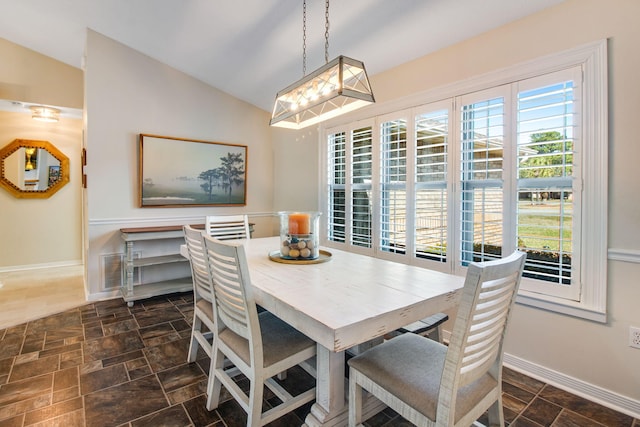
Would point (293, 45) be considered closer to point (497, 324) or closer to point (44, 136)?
point (497, 324)

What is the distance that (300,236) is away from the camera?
6.93 feet

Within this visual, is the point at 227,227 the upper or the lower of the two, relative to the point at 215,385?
upper

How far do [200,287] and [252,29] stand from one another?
2308mm

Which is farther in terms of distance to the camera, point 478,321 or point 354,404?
point 354,404

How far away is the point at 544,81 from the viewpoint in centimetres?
208

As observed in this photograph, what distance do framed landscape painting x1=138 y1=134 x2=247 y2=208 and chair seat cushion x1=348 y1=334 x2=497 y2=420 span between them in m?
3.45

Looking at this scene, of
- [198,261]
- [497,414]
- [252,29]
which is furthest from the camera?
[252,29]

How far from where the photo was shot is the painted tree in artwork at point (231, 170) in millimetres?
4480

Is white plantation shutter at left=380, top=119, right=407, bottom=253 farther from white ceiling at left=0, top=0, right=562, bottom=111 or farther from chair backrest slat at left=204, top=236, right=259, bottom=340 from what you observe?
chair backrest slat at left=204, top=236, right=259, bottom=340

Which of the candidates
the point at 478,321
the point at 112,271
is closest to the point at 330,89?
the point at 478,321

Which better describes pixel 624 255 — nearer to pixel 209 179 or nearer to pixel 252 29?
pixel 252 29

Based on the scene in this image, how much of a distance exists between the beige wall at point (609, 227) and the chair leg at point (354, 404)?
1.48 meters

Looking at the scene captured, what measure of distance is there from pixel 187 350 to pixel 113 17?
321cm

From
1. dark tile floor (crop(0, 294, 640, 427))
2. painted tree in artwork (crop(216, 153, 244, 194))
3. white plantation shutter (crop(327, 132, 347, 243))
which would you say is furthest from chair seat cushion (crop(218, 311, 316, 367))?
painted tree in artwork (crop(216, 153, 244, 194))
